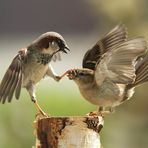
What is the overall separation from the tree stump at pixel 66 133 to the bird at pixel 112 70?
0.62 m

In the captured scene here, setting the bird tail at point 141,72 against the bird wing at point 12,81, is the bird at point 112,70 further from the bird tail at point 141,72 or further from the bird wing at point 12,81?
the bird wing at point 12,81

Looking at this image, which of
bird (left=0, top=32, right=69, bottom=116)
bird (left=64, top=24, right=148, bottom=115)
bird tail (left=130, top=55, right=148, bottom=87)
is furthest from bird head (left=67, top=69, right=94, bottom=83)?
bird tail (left=130, top=55, right=148, bottom=87)

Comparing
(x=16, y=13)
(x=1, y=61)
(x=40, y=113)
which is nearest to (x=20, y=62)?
(x=40, y=113)

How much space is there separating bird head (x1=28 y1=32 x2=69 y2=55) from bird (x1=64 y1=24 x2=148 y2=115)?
169 mm

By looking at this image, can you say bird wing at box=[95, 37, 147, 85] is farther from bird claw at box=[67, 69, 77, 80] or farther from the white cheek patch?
the white cheek patch

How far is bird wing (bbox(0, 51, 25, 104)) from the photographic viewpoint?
476 centimetres

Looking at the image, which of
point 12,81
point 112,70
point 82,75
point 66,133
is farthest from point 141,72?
point 66,133

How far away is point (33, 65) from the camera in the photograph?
5.09m

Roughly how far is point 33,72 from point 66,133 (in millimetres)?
1106

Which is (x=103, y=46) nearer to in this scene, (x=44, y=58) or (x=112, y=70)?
(x=112, y=70)

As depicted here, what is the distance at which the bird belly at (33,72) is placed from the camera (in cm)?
504

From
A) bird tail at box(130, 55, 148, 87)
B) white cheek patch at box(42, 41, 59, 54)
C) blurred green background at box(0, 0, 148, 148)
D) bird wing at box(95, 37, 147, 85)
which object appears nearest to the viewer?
bird wing at box(95, 37, 147, 85)

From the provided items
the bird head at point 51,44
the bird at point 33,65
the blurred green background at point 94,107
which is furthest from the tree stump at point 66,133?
the blurred green background at point 94,107

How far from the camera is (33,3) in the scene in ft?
52.2
